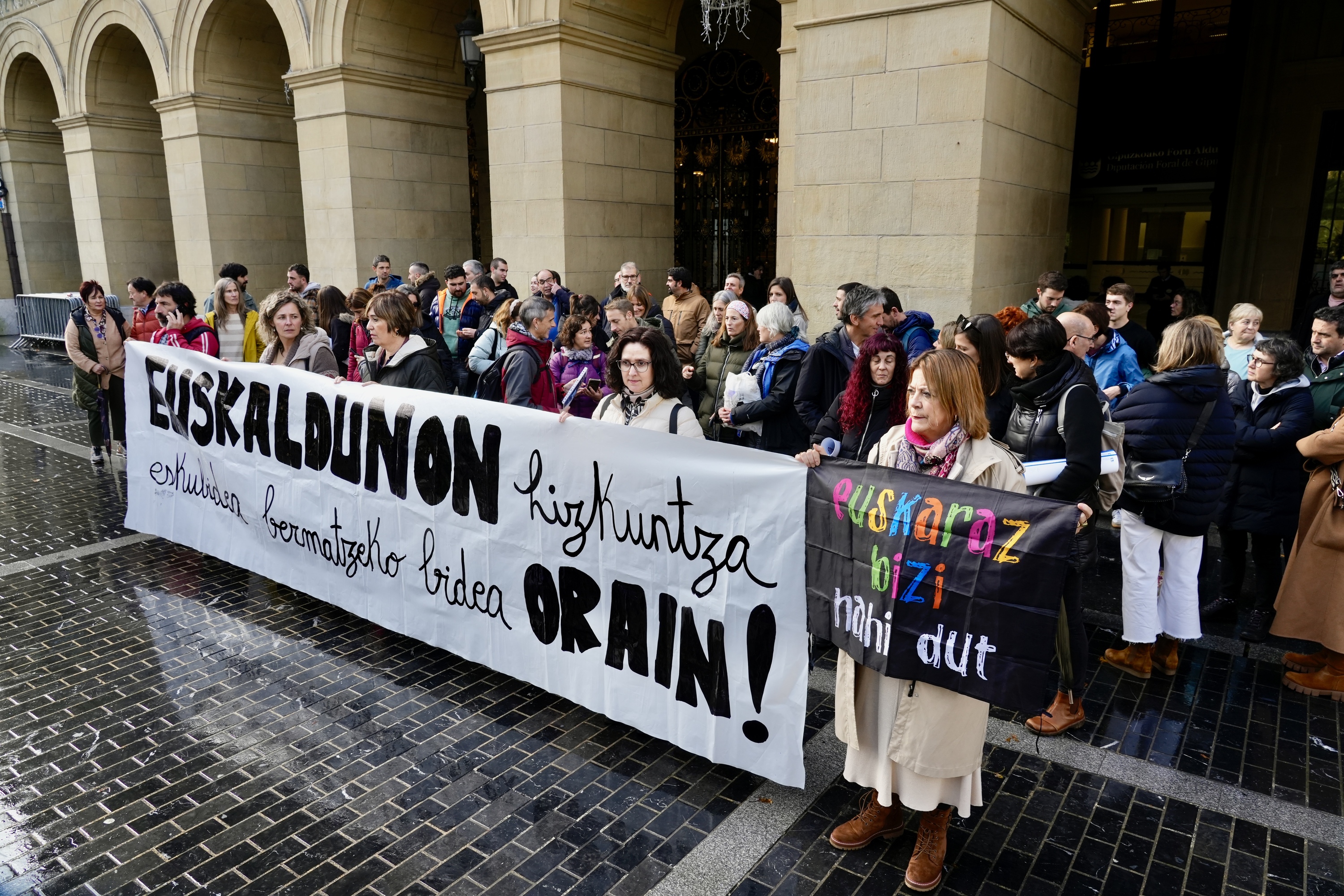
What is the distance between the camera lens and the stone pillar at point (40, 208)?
23.0 meters

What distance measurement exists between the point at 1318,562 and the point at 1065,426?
202 centimetres

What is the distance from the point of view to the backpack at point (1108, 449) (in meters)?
4.07

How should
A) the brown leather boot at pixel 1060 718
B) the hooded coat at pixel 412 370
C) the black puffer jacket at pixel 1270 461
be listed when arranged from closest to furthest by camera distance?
the brown leather boot at pixel 1060 718 → the black puffer jacket at pixel 1270 461 → the hooded coat at pixel 412 370

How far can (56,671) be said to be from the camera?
504 centimetres

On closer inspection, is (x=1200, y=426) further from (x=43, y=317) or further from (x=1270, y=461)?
(x=43, y=317)

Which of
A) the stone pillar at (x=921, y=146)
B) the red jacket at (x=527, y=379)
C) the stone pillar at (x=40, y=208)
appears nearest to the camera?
the red jacket at (x=527, y=379)

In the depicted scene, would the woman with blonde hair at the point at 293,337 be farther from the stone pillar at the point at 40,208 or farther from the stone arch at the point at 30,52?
the stone pillar at the point at 40,208

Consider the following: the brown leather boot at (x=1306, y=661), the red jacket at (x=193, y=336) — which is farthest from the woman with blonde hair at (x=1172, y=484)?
the red jacket at (x=193, y=336)

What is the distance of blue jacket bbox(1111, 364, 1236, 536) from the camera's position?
4.52 meters

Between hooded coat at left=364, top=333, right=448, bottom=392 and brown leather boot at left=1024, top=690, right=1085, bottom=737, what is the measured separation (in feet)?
12.8

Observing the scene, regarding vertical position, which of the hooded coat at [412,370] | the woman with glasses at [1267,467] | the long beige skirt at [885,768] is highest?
the hooded coat at [412,370]

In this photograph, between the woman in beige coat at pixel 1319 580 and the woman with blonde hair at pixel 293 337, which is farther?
the woman with blonde hair at pixel 293 337

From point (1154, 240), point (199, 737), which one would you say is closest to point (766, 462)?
point (199, 737)

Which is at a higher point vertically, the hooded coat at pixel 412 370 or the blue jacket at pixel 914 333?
the blue jacket at pixel 914 333
